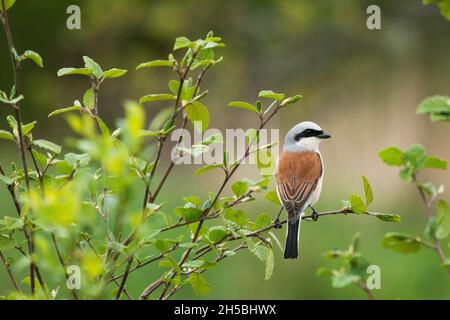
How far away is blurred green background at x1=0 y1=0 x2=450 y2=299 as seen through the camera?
1073 cm

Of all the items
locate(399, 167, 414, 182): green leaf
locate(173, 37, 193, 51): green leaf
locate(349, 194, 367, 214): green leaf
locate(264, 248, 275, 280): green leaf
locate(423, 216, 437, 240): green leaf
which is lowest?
locate(264, 248, 275, 280): green leaf

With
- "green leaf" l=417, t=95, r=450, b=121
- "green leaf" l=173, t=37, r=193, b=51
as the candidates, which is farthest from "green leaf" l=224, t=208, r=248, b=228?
"green leaf" l=417, t=95, r=450, b=121

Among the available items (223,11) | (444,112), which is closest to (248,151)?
(444,112)

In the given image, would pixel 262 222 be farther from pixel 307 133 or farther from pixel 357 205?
pixel 307 133

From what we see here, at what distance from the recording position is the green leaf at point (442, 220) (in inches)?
67.1

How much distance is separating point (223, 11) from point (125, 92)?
258cm

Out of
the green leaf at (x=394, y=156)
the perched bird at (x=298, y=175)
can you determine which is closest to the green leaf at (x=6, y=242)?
the green leaf at (x=394, y=156)

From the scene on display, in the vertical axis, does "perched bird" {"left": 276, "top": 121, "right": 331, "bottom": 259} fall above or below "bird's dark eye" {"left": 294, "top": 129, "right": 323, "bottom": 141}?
below

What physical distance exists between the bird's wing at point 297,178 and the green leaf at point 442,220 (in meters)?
1.66

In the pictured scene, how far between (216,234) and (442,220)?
698 mm

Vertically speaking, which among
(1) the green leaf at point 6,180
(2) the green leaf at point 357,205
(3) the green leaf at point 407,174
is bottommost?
(2) the green leaf at point 357,205

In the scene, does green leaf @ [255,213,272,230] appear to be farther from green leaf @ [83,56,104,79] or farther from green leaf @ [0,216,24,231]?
green leaf @ [0,216,24,231]

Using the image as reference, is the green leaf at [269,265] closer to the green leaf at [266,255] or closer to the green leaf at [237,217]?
the green leaf at [266,255]
